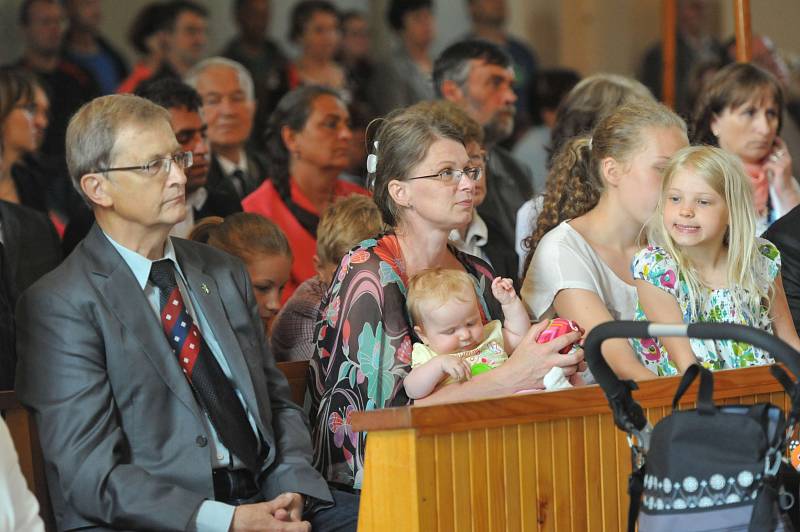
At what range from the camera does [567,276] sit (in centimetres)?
364

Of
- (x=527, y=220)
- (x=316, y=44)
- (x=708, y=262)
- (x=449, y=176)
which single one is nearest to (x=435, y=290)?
(x=449, y=176)

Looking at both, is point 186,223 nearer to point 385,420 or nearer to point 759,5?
point 385,420

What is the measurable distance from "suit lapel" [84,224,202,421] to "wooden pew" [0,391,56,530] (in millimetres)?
328

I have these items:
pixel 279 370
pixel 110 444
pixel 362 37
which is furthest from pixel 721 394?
pixel 362 37

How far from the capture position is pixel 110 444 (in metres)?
2.97

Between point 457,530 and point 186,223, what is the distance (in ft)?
7.37

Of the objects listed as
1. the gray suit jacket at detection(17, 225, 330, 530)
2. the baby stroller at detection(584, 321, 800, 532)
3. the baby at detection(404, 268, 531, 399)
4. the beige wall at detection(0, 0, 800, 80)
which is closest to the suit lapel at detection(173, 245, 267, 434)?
the gray suit jacket at detection(17, 225, 330, 530)

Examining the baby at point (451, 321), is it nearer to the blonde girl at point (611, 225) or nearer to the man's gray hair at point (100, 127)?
the blonde girl at point (611, 225)

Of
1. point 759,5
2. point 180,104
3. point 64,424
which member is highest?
point 759,5

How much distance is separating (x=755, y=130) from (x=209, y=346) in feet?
8.40

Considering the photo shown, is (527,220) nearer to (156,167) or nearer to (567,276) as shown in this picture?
(567,276)

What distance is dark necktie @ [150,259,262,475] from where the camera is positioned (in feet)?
10.3

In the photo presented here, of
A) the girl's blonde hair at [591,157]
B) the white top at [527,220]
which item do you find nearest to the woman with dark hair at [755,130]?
the white top at [527,220]

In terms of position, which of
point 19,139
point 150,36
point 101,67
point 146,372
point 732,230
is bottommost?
point 146,372
